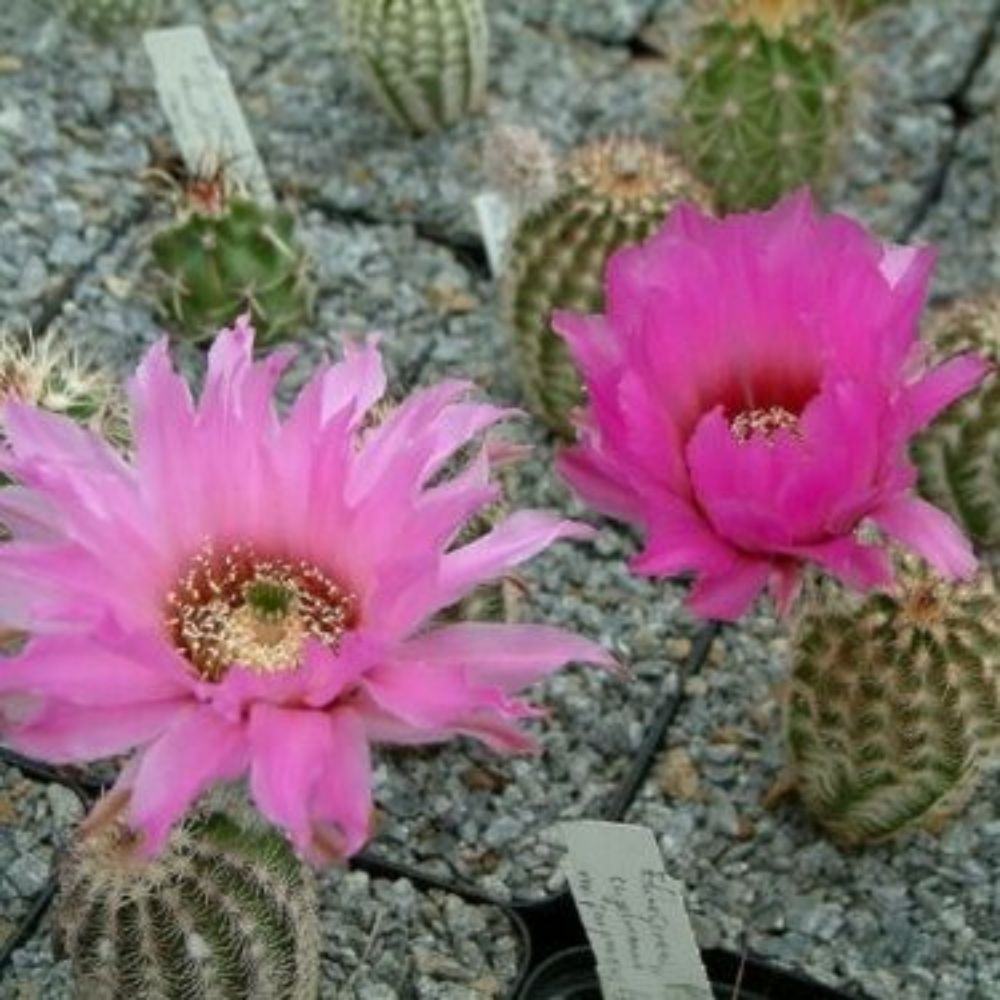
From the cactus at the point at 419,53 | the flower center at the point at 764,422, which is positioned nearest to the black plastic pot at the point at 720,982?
the flower center at the point at 764,422

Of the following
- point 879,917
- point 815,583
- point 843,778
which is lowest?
point 879,917

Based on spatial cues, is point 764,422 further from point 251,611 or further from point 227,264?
point 227,264

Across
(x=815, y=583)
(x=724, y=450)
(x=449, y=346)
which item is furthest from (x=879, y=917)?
(x=449, y=346)

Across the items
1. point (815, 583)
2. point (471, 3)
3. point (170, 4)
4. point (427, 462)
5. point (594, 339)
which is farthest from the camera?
point (170, 4)

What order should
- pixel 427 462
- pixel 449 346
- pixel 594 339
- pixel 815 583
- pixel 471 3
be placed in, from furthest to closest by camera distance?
1. pixel 471 3
2. pixel 449 346
3. pixel 815 583
4. pixel 594 339
5. pixel 427 462

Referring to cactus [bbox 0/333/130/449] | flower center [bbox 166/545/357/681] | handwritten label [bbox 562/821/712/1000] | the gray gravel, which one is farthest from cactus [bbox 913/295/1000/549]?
flower center [bbox 166/545/357/681]

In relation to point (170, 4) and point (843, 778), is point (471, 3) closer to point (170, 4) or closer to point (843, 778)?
point (170, 4)

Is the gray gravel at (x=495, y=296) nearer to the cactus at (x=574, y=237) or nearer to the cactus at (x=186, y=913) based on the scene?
the cactus at (x=574, y=237)
